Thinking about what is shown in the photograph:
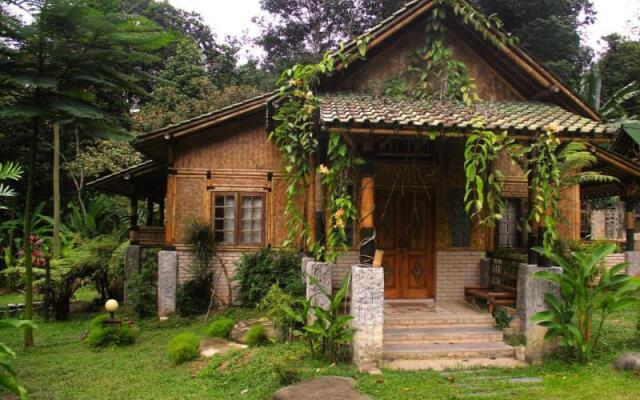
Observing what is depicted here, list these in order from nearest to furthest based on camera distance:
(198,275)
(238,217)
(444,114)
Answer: (444,114) → (198,275) → (238,217)

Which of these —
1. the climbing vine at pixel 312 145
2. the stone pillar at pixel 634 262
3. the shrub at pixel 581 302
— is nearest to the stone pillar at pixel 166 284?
the climbing vine at pixel 312 145

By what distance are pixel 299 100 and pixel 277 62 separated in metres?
22.2

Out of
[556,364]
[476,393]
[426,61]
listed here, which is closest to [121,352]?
[476,393]

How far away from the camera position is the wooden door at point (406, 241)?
947 cm

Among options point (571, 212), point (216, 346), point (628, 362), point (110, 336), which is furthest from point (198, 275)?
point (571, 212)

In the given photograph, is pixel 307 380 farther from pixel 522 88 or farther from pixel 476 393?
pixel 522 88

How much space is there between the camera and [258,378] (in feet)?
21.3

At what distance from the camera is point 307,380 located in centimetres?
609

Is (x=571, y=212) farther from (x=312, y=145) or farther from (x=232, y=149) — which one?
(x=232, y=149)

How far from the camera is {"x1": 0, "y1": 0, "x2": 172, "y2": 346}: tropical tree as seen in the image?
7383mm

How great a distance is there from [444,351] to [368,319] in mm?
1439

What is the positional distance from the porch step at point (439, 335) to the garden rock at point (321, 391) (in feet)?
5.02

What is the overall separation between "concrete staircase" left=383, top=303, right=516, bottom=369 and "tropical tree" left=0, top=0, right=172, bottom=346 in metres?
6.31

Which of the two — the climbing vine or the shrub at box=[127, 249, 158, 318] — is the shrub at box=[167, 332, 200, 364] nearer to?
the climbing vine
